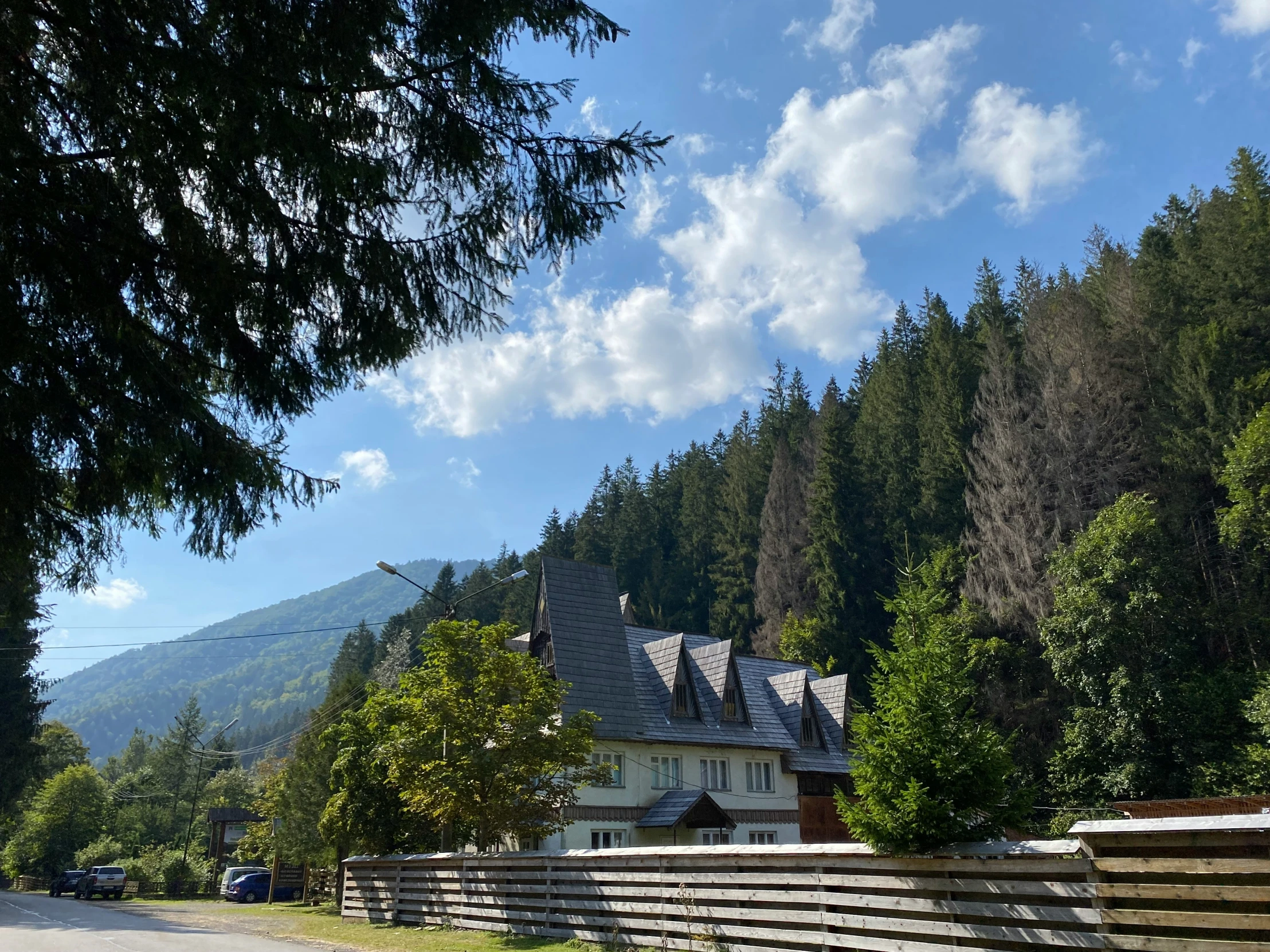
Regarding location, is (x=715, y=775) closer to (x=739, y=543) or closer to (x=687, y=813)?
(x=687, y=813)

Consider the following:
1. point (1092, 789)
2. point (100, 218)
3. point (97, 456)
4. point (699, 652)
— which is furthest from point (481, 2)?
point (1092, 789)

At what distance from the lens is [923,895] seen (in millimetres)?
9211

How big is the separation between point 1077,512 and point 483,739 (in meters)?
34.7

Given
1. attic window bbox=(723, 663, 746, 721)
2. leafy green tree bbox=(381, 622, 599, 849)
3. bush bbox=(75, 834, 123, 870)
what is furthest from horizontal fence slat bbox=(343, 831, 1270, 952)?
bush bbox=(75, 834, 123, 870)

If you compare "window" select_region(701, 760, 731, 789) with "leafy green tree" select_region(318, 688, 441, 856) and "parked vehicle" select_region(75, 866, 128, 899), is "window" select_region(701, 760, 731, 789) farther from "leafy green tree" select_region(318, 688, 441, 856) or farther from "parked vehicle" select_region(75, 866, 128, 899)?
"parked vehicle" select_region(75, 866, 128, 899)

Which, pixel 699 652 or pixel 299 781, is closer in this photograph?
pixel 299 781

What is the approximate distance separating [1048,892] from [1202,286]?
4251cm

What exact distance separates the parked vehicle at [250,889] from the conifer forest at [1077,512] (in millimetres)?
32087

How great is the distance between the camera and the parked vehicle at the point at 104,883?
38.0 meters

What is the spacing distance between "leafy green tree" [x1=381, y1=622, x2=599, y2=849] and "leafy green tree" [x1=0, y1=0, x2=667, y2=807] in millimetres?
11825

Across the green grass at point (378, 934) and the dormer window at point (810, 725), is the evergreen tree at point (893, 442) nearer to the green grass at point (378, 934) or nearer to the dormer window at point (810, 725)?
the dormer window at point (810, 725)

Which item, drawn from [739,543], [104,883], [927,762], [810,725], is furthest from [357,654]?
[927,762]

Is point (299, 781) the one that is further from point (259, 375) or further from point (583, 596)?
point (259, 375)

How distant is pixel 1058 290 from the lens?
169 ft
